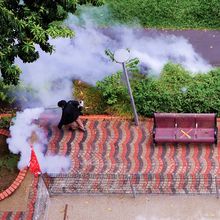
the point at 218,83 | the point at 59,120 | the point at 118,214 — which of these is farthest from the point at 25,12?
the point at 218,83

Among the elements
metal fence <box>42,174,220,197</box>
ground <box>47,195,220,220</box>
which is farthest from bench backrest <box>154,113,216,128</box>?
ground <box>47,195,220,220</box>

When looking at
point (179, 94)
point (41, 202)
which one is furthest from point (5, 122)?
point (179, 94)

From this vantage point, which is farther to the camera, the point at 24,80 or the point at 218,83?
the point at 24,80

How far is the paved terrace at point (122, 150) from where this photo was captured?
14.3 metres

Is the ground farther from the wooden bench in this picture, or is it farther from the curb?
the wooden bench

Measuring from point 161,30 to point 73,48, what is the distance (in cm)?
317

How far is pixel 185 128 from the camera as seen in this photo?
1476 cm

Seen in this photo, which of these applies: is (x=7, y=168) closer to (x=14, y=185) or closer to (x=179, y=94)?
(x=14, y=185)

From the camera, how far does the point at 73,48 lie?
17.7 m

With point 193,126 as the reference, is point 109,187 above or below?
below

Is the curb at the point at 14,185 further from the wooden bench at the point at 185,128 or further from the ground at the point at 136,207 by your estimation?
the wooden bench at the point at 185,128

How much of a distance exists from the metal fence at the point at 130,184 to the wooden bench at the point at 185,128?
4.20 feet

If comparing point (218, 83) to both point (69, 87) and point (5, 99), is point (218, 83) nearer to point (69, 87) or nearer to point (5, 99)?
point (69, 87)

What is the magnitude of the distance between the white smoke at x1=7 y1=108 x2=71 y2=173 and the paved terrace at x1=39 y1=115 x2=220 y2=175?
0.22 metres
